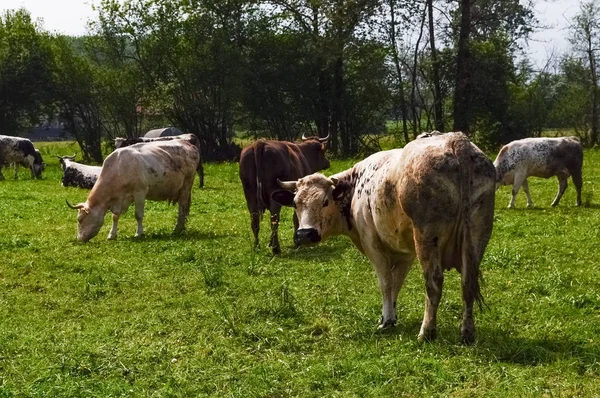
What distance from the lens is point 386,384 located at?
18.3 feet

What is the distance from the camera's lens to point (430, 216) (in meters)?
6.25

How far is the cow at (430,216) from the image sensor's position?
20.5 feet

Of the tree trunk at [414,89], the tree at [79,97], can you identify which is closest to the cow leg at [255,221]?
the tree trunk at [414,89]

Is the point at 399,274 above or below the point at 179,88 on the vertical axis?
below

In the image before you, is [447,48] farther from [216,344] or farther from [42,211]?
[216,344]

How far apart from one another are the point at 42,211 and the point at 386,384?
1478 cm

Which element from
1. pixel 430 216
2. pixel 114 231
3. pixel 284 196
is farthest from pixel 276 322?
pixel 114 231

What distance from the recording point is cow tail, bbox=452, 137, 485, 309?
623 centimetres

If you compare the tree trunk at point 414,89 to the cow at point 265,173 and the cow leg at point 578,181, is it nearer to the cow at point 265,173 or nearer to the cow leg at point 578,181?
the cow leg at point 578,181

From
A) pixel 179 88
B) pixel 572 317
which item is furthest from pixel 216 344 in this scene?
pixel 179 88

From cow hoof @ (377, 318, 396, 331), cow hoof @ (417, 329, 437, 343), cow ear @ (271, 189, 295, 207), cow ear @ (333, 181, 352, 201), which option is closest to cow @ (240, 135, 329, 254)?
cow ear @ (271, 189, 295, 207)

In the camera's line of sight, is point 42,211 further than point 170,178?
Yes

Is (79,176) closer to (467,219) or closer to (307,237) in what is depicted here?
(307,237)

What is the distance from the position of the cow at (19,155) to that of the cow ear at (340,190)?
2535cm
